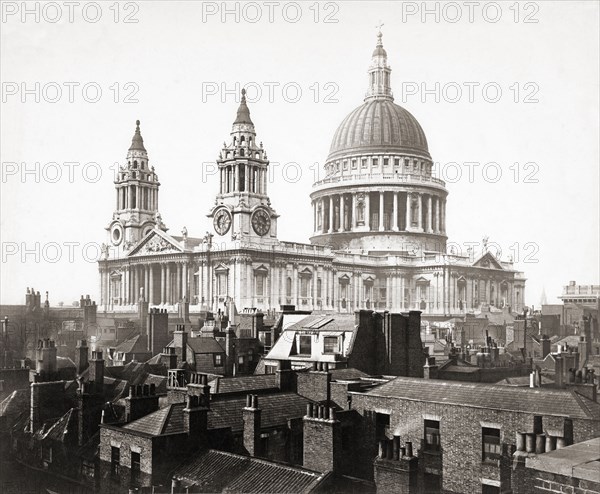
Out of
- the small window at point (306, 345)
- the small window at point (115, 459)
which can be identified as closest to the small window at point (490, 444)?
the small window at point (115, 459)

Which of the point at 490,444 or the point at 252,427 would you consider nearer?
the point at 490,444

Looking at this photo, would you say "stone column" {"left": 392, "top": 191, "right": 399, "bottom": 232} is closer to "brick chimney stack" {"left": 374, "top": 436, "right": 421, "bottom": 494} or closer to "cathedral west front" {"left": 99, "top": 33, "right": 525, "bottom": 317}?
"cathedral west front" {"left": 99, "top": 33, "right": 525, "bottom": 317}

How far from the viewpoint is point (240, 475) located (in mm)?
20547

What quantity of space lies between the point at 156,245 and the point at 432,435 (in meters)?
81.9

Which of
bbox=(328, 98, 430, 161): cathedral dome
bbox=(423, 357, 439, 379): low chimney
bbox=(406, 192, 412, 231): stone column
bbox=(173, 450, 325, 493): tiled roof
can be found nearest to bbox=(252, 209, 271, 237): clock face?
bbox=(406, 192, 412, 231): stone column

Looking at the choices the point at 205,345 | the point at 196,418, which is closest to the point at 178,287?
the point at 205,345

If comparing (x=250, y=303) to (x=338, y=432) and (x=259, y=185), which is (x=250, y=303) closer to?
(x=259, y=185)

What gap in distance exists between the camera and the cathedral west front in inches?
3686

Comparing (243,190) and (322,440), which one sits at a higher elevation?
(243,190)

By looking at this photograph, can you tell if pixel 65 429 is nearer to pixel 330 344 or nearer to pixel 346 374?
pixel 346 374

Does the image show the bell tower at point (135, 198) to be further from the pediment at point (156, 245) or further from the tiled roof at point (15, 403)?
the tiled roof at point (15, 403)

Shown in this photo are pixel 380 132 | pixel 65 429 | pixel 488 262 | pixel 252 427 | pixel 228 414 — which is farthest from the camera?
pixel 380 132

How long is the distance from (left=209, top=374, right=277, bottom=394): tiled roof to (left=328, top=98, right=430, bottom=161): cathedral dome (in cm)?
9355

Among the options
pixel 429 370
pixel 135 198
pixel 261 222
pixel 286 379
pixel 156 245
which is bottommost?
pixel 429 370
